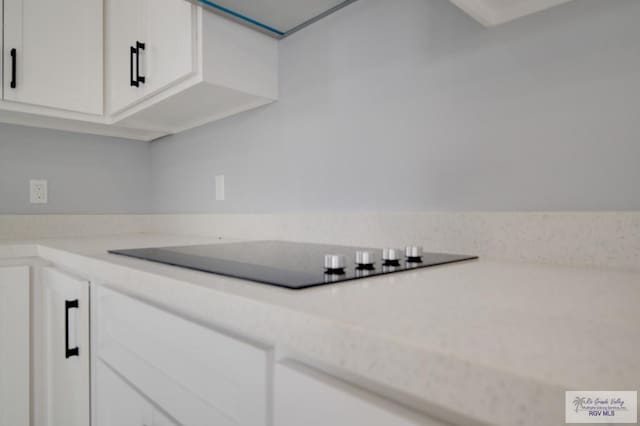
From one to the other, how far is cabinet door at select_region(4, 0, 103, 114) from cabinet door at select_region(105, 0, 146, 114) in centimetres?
5

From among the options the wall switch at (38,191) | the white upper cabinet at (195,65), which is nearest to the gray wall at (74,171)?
the wall switch at (38,191)

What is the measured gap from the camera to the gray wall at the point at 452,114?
693 millimetres

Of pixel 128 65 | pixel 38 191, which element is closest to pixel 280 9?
pixel 128 65

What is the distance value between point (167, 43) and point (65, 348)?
0.96 metres

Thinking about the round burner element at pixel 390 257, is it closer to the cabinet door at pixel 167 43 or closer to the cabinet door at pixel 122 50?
the cabinet door at pixel 167 43

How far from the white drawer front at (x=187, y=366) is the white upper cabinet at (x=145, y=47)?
0.79 metres

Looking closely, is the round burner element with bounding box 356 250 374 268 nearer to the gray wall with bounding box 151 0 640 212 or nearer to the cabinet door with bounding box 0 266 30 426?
the gray wall with bounding box 151 0 640 212

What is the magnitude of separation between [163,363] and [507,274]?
56 cm

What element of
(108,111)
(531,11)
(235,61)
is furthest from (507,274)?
(108,111)

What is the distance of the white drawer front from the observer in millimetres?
446

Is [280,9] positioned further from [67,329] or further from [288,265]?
[67,329]

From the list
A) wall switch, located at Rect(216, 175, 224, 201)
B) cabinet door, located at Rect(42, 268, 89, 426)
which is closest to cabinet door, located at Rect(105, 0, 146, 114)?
wall switch, located at Rect(216, 175, 224, 201)

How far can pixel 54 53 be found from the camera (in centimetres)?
152

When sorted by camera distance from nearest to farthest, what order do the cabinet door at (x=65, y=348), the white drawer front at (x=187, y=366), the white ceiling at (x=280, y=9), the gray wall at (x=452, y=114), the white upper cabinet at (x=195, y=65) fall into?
the white drawer front at (x=187, y=366), the gray wall at (x=452, y=114), the cabinet door at (x=65, y=348), the white ceiling at (x=280, y=9), the white upper cabinet at (x=195, y=65)
